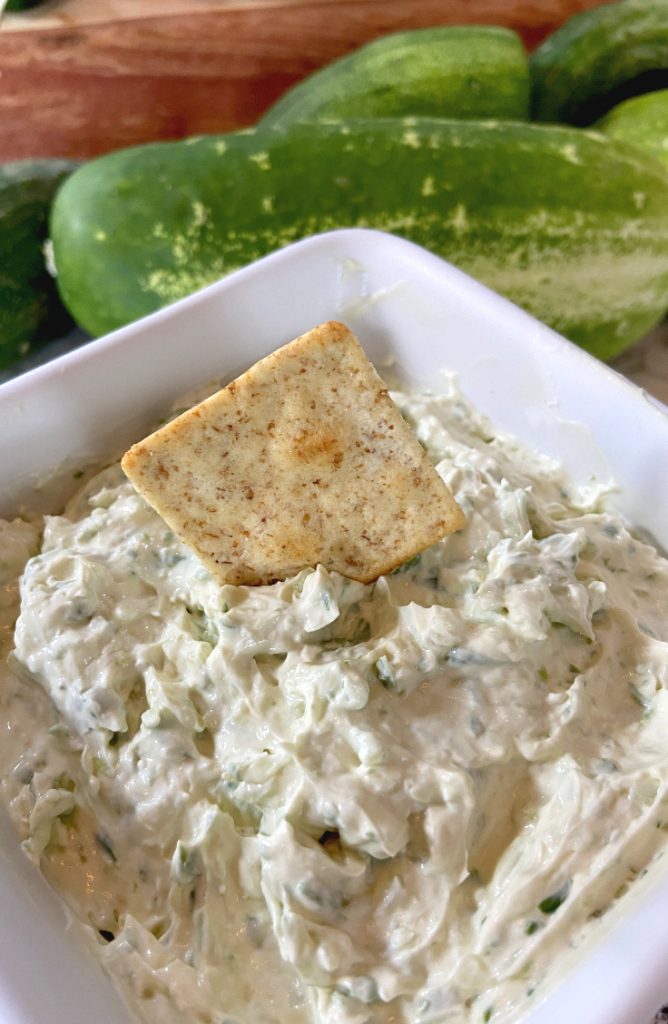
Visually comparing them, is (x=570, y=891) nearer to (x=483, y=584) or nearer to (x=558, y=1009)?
(x=558, y=1009)

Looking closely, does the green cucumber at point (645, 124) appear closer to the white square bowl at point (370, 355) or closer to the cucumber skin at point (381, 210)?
the cucumber skin at point (381, 210)

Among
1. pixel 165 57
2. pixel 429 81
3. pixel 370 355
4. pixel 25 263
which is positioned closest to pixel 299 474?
pixel 370 355

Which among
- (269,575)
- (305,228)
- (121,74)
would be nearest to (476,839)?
(269,575)

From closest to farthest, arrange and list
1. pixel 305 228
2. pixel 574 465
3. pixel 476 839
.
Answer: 1. pixel 476 839
2. pixel 574 465
3. pixel 305 228

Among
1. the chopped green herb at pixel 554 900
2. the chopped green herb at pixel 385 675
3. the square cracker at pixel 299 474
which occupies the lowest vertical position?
the chopped green herb at pixel 554 900

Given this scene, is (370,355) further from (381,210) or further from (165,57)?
(165,57)

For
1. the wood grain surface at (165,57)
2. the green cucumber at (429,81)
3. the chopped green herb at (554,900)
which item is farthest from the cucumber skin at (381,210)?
the chopped green herb at (554,900)
